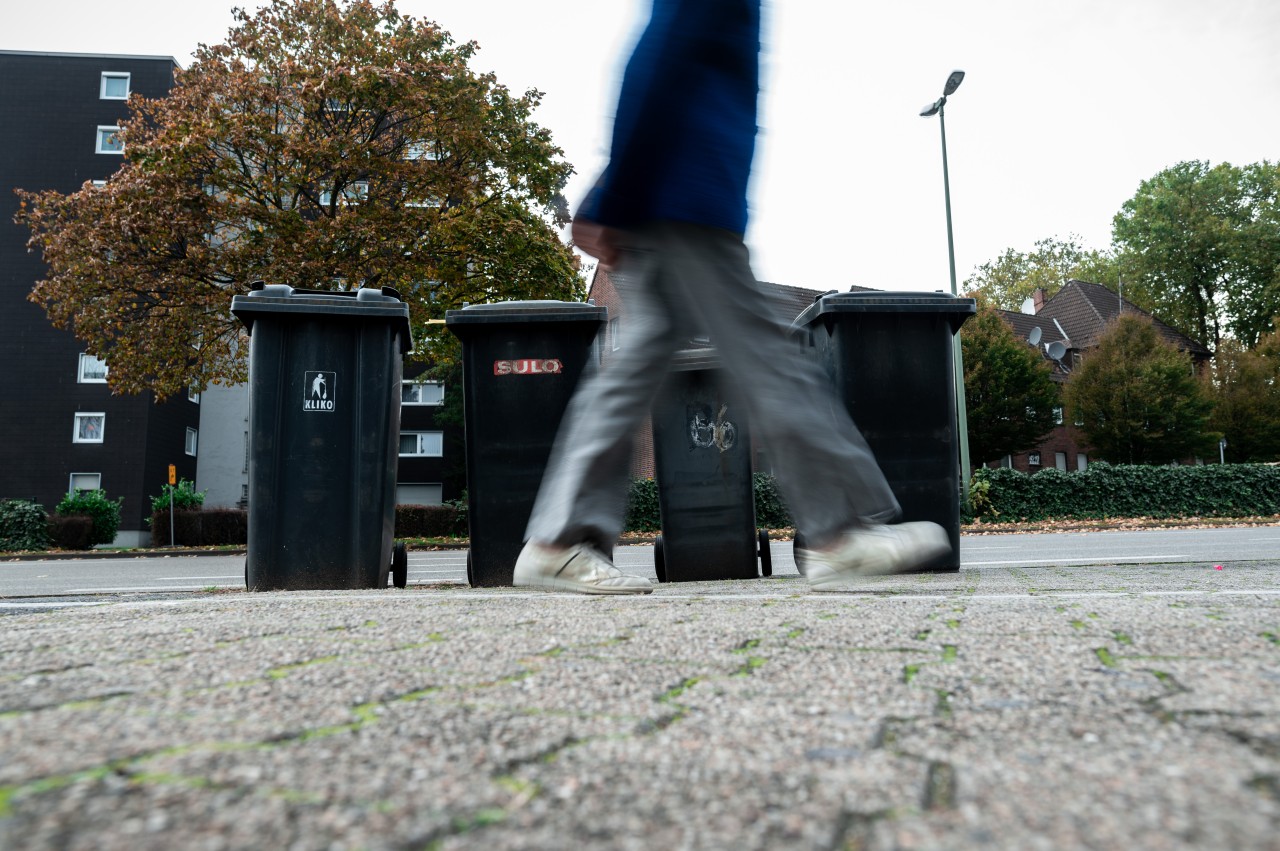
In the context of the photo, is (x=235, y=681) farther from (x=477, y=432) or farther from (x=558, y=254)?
(x=558, y=254)

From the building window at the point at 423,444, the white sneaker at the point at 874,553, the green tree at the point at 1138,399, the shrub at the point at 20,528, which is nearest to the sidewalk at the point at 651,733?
the white sneaker at the point at 874,553

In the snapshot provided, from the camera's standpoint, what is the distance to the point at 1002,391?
36.1 meters

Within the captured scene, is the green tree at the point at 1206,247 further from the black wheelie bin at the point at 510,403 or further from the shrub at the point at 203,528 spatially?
the black wheelie bin at the point at 510,403

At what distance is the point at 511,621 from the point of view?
2.43 metres

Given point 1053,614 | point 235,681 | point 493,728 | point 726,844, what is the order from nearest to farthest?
point 726,844, point 493,728, point 235,681, point 1053,614

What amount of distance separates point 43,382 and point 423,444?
15935 millimetres

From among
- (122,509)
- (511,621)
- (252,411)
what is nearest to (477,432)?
(252,411)

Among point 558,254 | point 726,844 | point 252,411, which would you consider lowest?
point 726,844

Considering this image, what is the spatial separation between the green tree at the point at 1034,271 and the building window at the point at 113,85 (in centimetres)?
4907

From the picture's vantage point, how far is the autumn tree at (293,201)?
16.0 m

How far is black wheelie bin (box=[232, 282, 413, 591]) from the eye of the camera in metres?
4.81

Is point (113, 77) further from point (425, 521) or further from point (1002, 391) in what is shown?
point (1002, 391)

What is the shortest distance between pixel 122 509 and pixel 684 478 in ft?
102

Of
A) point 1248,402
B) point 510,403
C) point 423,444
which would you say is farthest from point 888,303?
point 1248,402
